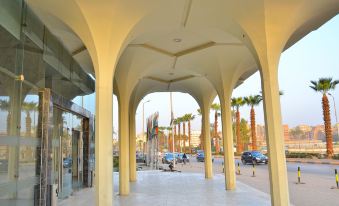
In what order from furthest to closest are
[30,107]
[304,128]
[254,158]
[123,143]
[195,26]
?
[304,128], [254,158], [123,143], [195,26], [30,107]

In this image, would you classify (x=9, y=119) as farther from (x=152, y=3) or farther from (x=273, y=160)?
(x=273, y=160)

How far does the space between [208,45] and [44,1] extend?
21.1ft

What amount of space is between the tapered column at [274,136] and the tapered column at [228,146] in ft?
16.4

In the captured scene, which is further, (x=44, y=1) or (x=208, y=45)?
(x=208, y=45)

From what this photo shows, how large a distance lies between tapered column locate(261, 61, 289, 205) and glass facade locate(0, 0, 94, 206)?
6.29m

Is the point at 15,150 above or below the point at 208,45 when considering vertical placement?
below

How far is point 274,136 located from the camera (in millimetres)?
7922

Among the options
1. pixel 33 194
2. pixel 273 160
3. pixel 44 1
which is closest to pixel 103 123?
pixel 33 194

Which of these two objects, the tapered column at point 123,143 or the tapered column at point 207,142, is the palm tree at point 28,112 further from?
the tapered column at point 207,142

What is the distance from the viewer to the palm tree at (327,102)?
1094 inches

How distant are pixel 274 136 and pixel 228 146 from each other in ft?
17.9

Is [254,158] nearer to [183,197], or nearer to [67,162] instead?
[183,197]

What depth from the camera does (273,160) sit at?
7895 millimetres

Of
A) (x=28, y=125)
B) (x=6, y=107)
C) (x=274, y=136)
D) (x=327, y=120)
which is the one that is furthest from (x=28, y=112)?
(x=327, y=120)
